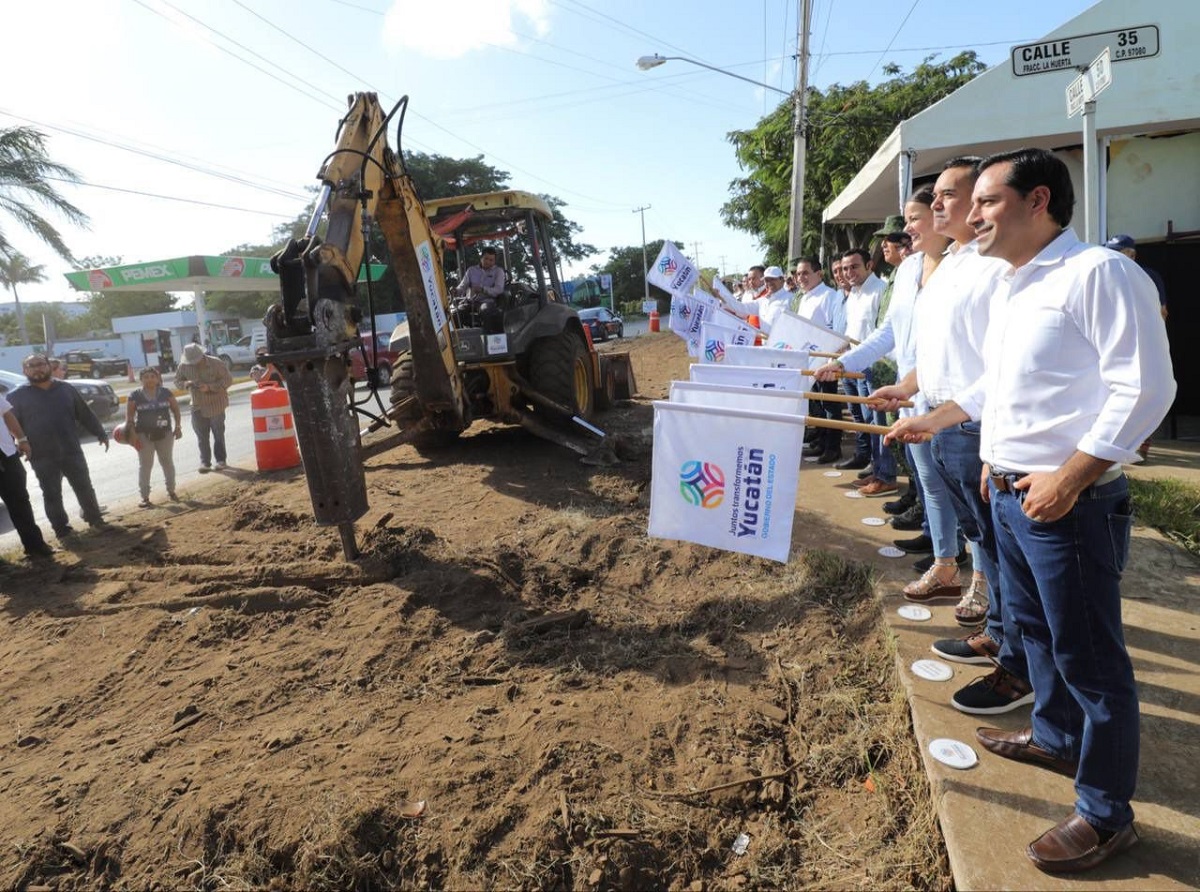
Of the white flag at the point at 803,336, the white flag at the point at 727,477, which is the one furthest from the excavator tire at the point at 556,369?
the white flag at the point at 727,477

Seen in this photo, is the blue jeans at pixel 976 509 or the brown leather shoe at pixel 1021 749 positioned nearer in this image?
the brown leather shoe at pixel 1021 749

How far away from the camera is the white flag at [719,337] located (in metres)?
7.86

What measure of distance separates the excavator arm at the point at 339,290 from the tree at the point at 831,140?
43.6 ft

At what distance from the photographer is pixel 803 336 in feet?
20.8

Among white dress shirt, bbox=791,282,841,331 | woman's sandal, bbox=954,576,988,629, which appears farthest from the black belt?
white dress shirt, bbox=791,282,841,331

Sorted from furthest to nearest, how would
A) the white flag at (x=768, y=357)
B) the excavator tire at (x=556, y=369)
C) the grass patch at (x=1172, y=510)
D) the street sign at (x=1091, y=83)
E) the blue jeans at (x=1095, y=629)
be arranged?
the excavator tire at (x=556, y=369) → the white flag at (x=768, y=357) → the grass patch at (x=1172, y=510) → the street sign at (x=1091, y=83) → the blue jeans at (x=1095, y=629)

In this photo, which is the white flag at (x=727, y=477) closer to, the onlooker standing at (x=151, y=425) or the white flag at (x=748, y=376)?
the white flag at (x=748, y=376)

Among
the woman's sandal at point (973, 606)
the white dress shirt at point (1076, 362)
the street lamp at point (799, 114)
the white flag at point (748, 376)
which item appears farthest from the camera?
the street lamp at point (799, 114)

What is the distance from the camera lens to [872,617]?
3.57 m

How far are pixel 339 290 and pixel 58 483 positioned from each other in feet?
14.7

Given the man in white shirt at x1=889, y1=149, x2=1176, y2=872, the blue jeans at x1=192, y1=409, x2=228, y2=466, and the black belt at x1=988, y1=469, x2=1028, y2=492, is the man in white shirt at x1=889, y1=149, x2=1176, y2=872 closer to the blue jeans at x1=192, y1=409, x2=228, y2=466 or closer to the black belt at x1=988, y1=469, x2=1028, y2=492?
the black belt at x1=988, y1=469, x2=1028, y2=492

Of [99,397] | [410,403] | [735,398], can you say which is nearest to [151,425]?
[410,403]

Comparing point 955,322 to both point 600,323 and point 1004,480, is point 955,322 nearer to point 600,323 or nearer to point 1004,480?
point 1004,480

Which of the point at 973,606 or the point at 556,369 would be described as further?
the point at 556,369
